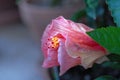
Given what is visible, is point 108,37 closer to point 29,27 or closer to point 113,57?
point 113,57

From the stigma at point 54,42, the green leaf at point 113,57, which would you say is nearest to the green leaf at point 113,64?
the green leaf at point 113,57

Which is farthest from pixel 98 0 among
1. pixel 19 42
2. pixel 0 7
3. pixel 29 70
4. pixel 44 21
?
pixel 0 7

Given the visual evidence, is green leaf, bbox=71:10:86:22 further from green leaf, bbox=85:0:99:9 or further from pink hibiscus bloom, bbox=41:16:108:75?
pink hibiscus bloom, bbox=41:16:108:75

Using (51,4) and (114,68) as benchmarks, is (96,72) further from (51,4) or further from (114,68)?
(51,4)

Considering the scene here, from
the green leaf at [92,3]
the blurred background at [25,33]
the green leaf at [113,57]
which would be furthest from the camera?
the blurred background at [25,33]

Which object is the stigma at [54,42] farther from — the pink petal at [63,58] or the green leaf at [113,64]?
the green leaf at [113,64]

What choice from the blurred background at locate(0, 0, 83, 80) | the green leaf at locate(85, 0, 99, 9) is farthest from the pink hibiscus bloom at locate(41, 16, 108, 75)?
the blurred background at locate(0, 0, 83, 80)
